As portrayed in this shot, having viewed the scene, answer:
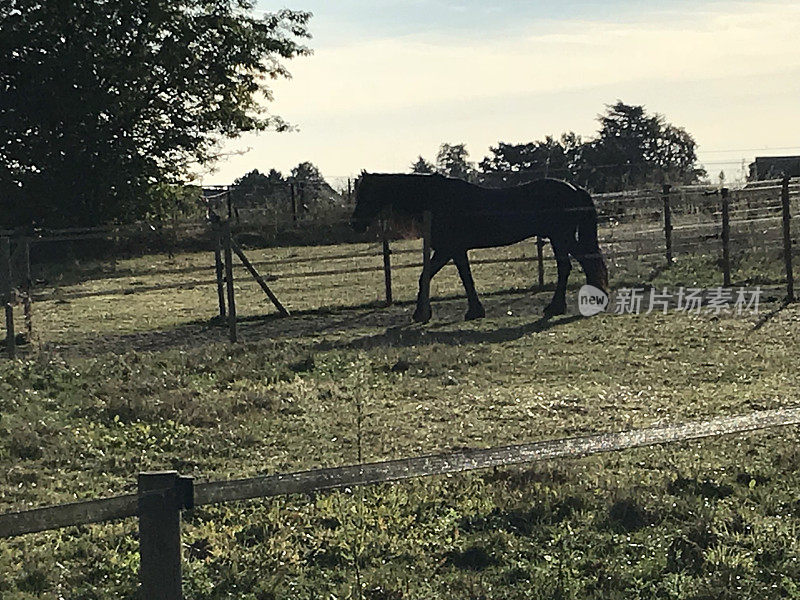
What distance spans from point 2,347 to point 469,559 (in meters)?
9.59

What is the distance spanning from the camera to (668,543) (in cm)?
482

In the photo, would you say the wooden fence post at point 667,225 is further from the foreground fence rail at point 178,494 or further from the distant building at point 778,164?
the distant building at point 778,164

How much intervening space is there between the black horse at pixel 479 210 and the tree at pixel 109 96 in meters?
13.2

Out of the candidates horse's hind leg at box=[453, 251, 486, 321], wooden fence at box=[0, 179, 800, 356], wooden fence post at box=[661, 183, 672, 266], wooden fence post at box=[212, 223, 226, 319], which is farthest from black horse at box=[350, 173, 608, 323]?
wooden fence post at box=[661, 183, 672, 266]

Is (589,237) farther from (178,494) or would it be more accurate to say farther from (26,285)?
(178,494)

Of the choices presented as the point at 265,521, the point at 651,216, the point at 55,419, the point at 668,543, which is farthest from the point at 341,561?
the point at 651,216

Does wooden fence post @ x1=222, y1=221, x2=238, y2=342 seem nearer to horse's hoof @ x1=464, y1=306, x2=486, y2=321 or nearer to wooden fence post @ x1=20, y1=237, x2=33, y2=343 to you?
wooden fence post @ x1=20, y1=237, x2=33, y2=343

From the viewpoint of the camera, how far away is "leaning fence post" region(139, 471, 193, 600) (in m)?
2.93

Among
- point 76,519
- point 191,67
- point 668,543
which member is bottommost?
point 668,543

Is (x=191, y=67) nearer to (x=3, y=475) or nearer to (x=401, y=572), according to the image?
(x=3, y=475)

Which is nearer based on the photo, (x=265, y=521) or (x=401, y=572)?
(x=401, y=572)

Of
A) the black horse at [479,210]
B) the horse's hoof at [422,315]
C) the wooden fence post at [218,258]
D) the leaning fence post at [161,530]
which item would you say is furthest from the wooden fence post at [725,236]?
the leaning fence post at [161,530]

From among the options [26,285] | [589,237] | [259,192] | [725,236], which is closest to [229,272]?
[26,285]

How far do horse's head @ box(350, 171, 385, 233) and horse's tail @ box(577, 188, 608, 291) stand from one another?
2656mm
